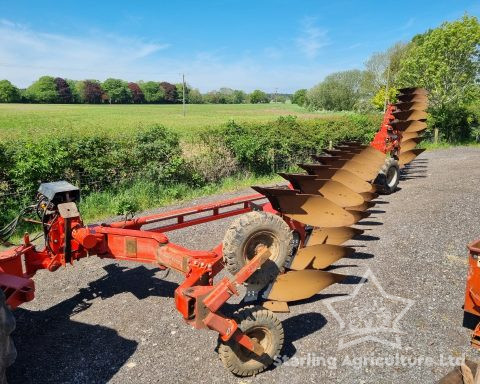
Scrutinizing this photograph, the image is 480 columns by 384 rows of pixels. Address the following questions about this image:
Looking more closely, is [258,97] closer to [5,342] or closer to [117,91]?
[117,91]

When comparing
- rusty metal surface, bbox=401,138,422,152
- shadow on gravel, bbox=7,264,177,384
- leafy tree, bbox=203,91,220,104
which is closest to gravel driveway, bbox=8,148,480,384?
shadow on gravel, bbox=7,264,177,384

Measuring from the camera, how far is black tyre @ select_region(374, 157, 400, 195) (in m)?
9.59

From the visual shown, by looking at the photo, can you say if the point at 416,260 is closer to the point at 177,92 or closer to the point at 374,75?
the point at 374,75

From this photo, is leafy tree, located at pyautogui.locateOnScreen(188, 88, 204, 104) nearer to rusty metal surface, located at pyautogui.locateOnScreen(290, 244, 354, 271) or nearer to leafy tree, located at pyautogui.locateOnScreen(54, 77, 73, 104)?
leafy tree, located at pyautogui.locateOnScreen(54, 77, 73, 104)

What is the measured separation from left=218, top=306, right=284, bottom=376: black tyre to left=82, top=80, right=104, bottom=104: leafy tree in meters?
88.4

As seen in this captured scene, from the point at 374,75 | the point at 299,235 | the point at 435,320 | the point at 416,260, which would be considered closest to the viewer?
the point at 435,320

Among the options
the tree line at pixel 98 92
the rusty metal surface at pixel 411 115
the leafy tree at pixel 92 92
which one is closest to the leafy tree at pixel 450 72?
the rusty metal surface at pixel 411 115

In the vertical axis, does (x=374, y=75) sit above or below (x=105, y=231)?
above

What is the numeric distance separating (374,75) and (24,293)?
55.6m

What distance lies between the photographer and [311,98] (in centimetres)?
7275

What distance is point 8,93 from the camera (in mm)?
78500

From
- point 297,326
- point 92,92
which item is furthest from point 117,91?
point 297,326

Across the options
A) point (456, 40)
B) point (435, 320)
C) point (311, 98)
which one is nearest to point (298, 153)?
point (435, 320)

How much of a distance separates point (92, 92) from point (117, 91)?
20.5ft
